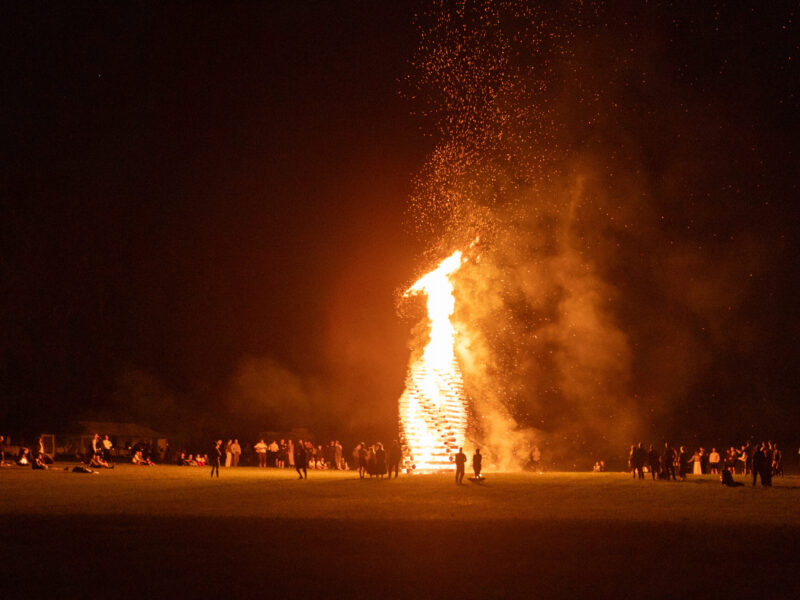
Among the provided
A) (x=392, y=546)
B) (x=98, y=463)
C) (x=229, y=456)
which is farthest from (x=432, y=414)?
(x=392, y=546)

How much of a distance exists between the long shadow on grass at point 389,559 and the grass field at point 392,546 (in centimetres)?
3

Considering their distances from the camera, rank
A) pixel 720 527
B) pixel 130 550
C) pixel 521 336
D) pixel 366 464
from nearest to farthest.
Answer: pixel 130 550, pixel 720 527, pixel 366 464, pixel 521 336

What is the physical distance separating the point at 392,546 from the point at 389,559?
1.34 m

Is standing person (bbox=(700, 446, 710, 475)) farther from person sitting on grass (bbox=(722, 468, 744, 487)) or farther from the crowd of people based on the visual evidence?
person sitting on grass (bbox=(722, 468, 744, 487))

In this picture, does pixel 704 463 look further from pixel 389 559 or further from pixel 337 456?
pixel 389 559

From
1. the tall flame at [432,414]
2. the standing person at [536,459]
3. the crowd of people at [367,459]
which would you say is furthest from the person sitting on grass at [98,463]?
the standing person at [536,459]

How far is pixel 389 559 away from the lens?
11617 millimetres

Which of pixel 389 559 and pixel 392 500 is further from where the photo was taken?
pixel 392 500

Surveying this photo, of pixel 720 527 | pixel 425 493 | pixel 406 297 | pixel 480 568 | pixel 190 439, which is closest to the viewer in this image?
pixel 480 568

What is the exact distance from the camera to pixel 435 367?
45.7 m

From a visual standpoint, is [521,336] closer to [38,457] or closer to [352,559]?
[38,457]

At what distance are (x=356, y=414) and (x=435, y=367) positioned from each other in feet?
95.4

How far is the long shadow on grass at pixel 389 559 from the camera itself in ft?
31.3

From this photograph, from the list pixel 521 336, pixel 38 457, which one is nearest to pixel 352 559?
pixel 38 457
